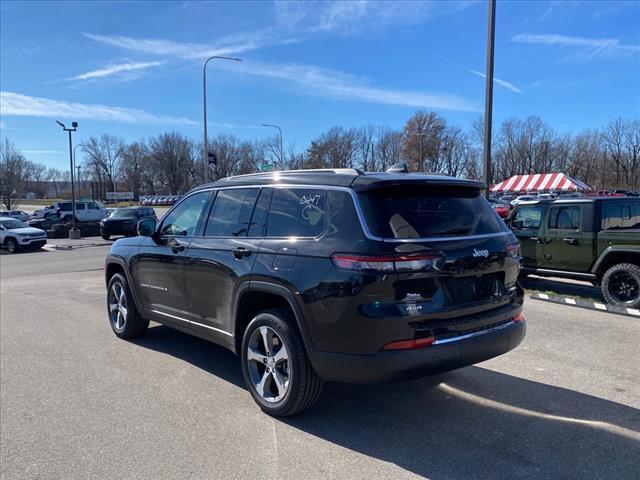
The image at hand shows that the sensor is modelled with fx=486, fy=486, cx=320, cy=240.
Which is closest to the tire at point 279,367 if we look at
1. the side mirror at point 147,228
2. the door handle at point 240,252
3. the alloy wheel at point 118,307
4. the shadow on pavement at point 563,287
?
the door handle at point 240,252

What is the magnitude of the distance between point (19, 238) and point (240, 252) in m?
23.4

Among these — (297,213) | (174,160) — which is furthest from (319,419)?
(174,160)

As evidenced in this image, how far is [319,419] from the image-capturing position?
151 inches

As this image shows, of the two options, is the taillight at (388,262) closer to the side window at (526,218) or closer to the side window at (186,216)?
the side window at (186,216)

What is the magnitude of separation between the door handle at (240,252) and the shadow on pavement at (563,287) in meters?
7.01

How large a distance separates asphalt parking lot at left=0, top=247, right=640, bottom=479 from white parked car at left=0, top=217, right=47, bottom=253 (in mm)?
20074

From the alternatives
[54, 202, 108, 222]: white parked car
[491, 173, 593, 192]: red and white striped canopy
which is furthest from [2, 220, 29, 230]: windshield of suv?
[491, 173, 593, 192]: red and white striped canopy

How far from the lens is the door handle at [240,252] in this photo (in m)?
4.04

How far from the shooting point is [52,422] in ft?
12.7

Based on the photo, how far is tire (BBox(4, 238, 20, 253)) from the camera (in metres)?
23.2

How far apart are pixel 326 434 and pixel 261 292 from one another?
119cm

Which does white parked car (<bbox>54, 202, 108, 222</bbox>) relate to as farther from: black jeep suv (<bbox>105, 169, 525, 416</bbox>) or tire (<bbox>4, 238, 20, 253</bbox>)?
black jeep suv (<bbox>105, 169, 525, 416</bbox>)

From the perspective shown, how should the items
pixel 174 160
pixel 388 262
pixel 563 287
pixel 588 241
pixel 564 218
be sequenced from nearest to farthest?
pixel 388 262 → pixel 588 241 → pixel 564 218 → pixel 563 287 → pixel 174 160

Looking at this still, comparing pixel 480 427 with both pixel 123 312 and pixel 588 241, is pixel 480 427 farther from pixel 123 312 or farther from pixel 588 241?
pixel 588 241
